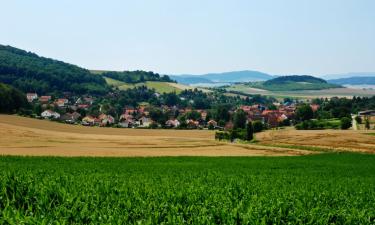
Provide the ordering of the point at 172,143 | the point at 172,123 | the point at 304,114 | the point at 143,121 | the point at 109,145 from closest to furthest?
the point at 109,145 < the point at 172,143 < the point at 304,114 < the point at 172,123 < the point at 143,121

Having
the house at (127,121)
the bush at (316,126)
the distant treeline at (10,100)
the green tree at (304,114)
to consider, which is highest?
the distant treeline at (10,100)

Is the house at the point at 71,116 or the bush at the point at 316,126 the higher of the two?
the bush at the point at 316,126

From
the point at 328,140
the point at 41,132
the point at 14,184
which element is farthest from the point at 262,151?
the point at 14,184

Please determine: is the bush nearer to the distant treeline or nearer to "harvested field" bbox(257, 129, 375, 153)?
"harvested field" bbox(257, 129, 375, 153)

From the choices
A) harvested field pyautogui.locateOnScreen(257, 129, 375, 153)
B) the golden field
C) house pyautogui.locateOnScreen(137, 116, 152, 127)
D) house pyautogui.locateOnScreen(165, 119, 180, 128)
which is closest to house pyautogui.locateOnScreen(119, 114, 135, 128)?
house pyautogui.locateOnScreen(137, 116, 152, 127)

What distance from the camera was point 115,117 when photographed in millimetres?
189375

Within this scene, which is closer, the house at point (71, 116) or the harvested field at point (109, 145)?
the harvested field at point (109, 145)

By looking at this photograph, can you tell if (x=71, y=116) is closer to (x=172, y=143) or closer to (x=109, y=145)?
(x=172, y=143)

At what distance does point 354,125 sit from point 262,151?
200ft

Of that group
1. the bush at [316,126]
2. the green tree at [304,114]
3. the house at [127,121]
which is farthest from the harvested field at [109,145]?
the green tree at [304,114]

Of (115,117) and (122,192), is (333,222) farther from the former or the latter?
(115,117)

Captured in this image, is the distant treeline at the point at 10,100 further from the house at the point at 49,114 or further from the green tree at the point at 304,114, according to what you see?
the green tree at the point at 304,114

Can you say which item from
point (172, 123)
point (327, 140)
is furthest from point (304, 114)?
point (327, 140)

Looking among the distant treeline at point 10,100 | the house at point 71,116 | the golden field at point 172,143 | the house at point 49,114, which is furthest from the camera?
the house at point 71,116
